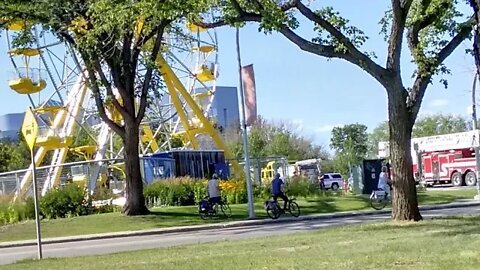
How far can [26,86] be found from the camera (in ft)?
157

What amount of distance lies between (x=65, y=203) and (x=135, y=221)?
5.66 m

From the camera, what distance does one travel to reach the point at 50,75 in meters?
47.1

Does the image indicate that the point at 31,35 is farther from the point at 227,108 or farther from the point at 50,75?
the point at 227,108

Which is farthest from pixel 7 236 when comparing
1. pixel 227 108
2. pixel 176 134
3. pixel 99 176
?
pixel 227 108

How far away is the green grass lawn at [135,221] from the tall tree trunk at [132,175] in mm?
566

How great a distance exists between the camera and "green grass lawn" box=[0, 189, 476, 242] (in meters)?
31.7

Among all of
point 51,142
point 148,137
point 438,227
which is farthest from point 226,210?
point 148,137

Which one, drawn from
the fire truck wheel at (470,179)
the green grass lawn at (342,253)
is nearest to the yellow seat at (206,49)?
the fire truck wheel at (470,179)

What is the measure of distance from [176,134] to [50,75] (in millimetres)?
17702

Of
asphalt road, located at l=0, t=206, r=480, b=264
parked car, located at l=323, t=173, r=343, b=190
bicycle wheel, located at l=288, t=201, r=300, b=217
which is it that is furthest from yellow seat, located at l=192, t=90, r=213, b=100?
asphalt road, located at l=0, t=206, r=480, b=264

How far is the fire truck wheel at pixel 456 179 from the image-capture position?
5662 centimetres

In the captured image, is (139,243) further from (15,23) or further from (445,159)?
(445,159)

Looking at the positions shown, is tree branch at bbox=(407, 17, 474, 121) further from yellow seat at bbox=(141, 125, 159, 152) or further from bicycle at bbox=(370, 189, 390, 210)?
yellow seat at bbox=(141, 125, 159, 152)

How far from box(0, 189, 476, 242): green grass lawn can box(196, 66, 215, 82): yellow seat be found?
834 inches
